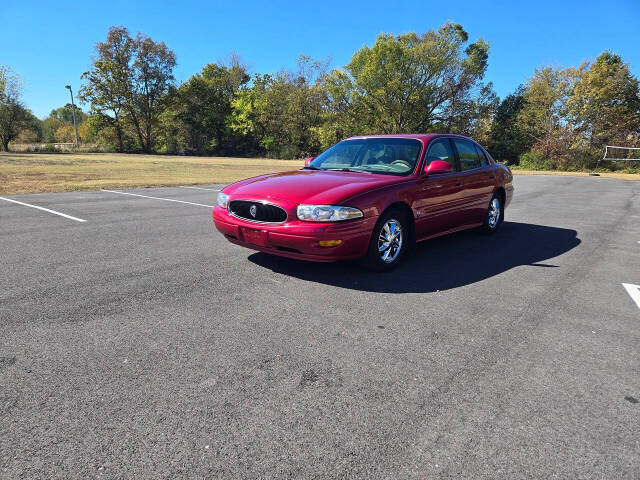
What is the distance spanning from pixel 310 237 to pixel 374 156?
1971mm

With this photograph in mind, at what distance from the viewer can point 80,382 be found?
2.42m

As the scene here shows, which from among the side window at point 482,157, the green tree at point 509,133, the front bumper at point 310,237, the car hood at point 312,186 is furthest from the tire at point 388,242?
the green tree at point 509,133

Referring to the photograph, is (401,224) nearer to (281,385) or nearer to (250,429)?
(281,385)

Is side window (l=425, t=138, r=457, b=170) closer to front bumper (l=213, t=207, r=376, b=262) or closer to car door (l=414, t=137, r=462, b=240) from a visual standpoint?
car door (l=414, t=137, r=462, b=240)

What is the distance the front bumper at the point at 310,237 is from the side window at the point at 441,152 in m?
1.62

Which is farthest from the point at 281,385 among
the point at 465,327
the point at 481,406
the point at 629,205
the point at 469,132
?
the point at 469,132

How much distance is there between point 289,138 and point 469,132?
25.9 metres

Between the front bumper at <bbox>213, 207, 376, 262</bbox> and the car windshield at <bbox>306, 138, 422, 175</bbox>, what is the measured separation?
3.83 feet

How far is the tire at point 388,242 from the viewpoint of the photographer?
14.6 feet

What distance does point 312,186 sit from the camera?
4508 millimetres

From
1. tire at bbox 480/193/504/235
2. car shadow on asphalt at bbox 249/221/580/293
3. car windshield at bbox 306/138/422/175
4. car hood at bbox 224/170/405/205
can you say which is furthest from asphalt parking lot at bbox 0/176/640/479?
tire at bbox 480/193/504/235

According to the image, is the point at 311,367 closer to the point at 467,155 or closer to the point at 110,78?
the point at 467,155

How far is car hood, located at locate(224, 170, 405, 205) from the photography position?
13.9 feet

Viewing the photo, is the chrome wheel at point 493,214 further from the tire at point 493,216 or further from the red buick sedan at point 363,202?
the red buick sedan at point 363,202
